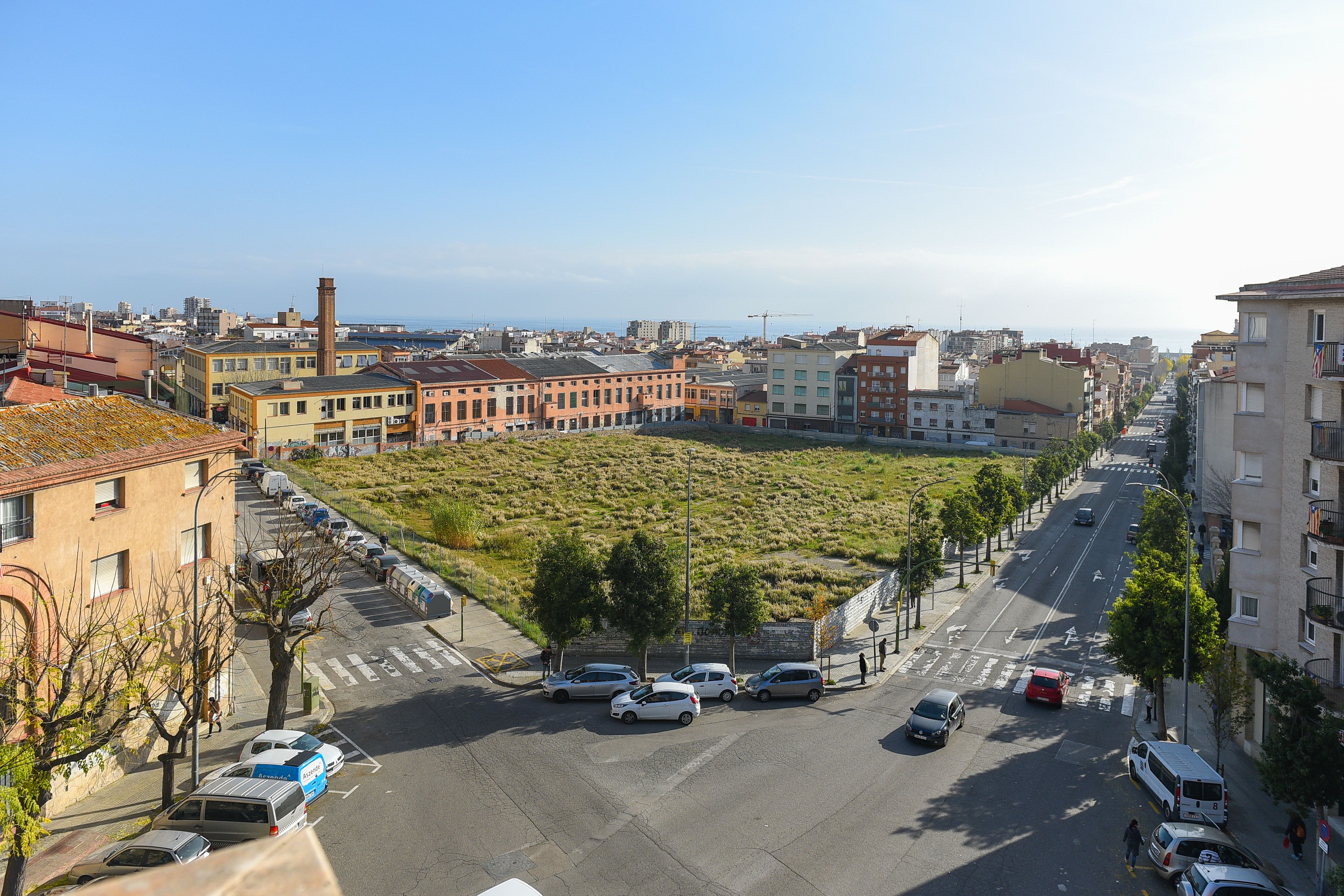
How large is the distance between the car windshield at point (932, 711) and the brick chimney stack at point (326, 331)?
86.2m

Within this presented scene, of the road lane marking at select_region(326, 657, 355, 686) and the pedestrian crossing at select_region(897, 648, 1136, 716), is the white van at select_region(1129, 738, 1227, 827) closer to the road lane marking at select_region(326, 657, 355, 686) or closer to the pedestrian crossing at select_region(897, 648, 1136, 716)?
the pedestrian crossing at select_region(897, 648, 1136, 716)

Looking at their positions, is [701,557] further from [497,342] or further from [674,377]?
[497,342]

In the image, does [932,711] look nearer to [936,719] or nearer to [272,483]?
[936,719]

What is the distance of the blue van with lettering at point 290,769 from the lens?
74.4ft

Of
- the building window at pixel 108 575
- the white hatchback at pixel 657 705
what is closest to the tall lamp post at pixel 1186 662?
the white hatchback at pixel 657 705

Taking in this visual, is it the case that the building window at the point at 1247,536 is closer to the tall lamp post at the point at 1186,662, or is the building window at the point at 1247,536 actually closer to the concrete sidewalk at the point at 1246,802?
the tall lamp post at the point at 1186,662

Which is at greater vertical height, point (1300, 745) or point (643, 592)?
point (643, 592)

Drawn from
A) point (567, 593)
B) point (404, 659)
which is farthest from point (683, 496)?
point (567, 593)

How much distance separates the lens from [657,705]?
1147 inches

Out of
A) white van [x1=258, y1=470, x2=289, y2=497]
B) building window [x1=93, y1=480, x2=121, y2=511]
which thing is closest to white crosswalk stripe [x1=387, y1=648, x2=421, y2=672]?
building window [x1=93, y1=480, x2=121, y2=511]

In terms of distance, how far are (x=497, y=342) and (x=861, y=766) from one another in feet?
555

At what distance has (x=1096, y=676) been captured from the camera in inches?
1455

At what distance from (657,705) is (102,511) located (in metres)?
17.7

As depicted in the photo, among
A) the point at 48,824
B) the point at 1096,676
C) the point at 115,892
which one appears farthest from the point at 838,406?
the point at 115,892
